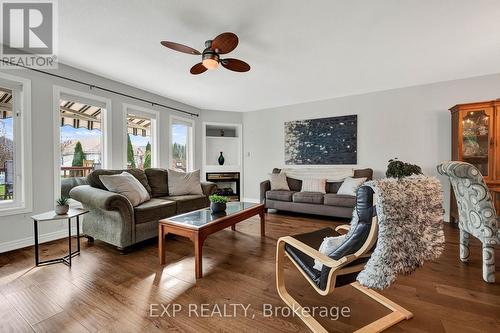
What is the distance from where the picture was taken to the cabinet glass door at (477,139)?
320 centimetres

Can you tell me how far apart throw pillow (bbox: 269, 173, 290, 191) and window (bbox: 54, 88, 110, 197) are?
3.09 m

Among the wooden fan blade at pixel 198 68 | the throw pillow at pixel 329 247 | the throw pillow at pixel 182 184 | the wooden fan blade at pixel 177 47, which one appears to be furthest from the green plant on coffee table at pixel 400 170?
the throw pillow at pixel 182 184

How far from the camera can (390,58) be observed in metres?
2.87

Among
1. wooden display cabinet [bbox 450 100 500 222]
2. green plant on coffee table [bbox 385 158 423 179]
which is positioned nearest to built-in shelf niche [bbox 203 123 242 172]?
wooden display cabinet [bbox 450 100 500 222]

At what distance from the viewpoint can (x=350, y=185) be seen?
3.98 meters

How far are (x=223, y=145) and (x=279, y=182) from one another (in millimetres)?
2058

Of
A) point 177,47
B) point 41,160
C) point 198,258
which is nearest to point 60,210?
point 41,160

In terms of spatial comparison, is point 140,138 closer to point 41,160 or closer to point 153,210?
point 41,160

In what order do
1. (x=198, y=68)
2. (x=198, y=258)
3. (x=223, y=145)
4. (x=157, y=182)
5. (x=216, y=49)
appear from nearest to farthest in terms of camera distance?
(x=198, y=258)
(x=216, y=49)
(x=198, y=68)
(x=157, y=182)
(x=223, y=145)

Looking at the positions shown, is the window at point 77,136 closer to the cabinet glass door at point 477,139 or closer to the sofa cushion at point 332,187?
the sofa cushion at point 332,187

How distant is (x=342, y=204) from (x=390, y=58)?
2.24m

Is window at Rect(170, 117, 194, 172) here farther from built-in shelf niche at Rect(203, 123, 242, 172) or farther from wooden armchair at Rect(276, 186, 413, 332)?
wooden armchair at Rect(276, 186, 413, 332)

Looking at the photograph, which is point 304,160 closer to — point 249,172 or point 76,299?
point 249,172

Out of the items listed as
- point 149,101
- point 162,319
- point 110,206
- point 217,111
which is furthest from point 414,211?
point 217,111
